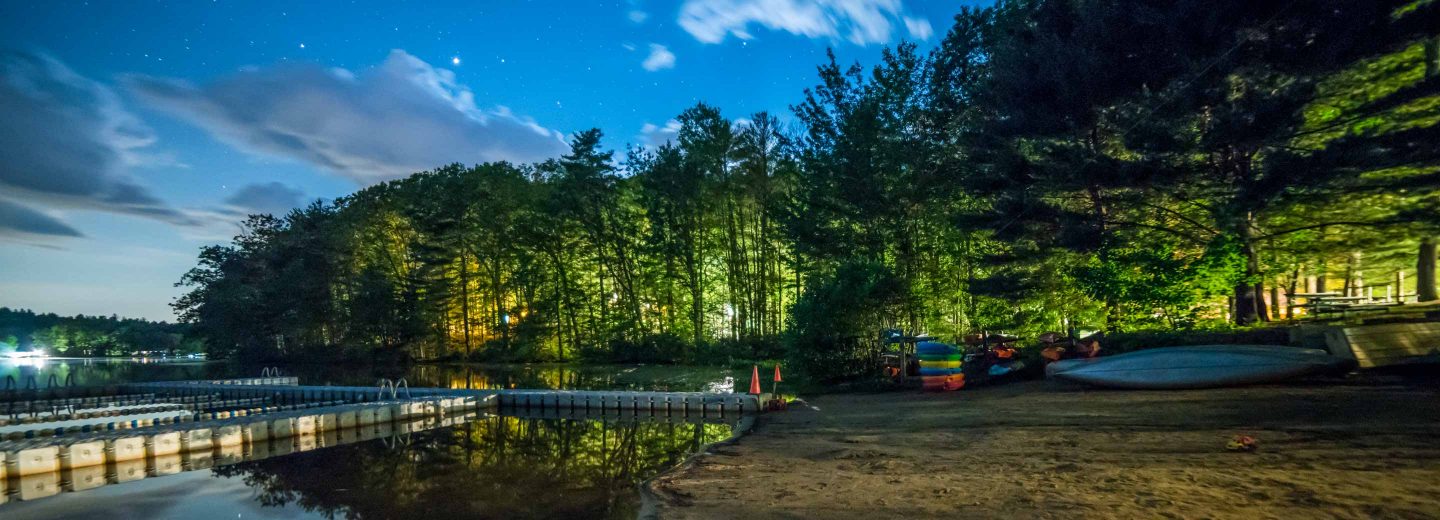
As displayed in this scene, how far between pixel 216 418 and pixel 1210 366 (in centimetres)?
2219

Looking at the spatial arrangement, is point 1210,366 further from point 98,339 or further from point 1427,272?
point 98,339

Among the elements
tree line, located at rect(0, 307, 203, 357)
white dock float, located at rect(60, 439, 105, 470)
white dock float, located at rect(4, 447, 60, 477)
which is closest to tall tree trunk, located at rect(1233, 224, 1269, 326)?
white dock float, located at rect(60, 439, 105, 470)

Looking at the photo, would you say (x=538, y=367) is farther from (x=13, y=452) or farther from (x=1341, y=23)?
(x=1341, y=23)

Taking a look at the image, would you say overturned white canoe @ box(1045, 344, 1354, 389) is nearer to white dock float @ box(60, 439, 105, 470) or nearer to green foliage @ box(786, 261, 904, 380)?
green foliage @ box(786, 261, 904, 380)

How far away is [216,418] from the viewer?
1725 cm

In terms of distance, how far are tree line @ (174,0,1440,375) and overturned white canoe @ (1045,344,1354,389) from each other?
3.62 meters

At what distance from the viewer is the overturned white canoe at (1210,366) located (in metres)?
11.8

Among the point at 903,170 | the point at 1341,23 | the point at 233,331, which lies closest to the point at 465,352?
the point at 233,331

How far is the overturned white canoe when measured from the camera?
1176 cm

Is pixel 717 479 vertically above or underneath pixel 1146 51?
underneath

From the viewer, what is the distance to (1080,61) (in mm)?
16172

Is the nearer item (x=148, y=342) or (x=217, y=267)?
(x=217, y=267)

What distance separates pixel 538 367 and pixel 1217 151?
33.4 metres

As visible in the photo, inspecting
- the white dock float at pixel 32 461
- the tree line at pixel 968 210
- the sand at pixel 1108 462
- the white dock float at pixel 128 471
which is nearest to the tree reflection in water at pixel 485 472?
the white dock float at pixel 128 471
